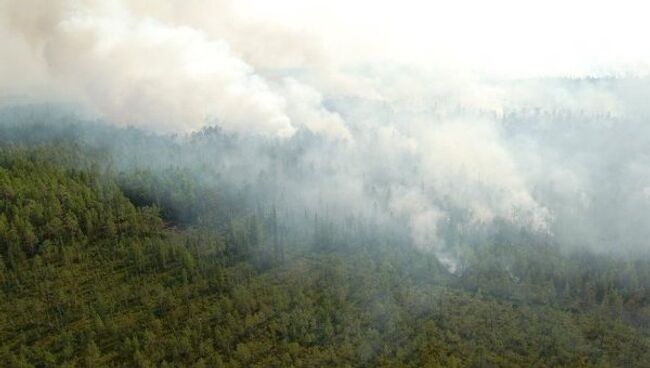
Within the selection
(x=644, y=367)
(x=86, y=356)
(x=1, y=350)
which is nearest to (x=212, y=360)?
(x=86, y=356)

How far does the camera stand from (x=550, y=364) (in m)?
197

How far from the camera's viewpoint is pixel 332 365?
194 meters

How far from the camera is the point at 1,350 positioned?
19600cm

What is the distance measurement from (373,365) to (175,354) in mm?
69094

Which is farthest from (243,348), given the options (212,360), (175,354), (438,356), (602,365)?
(602,365)

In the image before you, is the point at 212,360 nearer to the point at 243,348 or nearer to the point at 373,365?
the point at 243,348

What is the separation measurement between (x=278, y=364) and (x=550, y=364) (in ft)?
314

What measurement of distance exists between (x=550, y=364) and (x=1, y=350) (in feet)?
634

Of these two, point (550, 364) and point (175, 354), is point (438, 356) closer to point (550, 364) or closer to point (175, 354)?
point (550, 364)

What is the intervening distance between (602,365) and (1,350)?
20838 centimetres

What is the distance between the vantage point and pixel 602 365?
191 meters

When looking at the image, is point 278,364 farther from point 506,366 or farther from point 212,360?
point 506,366

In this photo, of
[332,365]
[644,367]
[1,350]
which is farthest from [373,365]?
[1,350]

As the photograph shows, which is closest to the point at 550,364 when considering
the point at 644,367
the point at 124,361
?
the point at 644,367
